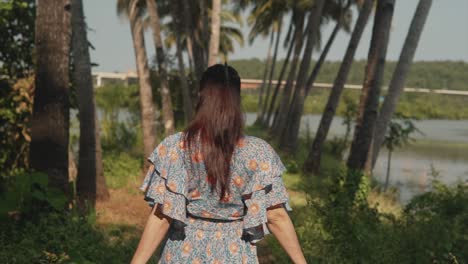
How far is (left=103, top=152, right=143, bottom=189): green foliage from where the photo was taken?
1199cm

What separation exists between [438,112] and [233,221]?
349 feet

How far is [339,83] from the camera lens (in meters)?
16.0

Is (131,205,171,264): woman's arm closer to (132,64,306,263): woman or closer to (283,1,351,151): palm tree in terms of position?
(132,64,306,263): woman

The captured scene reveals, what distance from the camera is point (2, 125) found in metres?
9.05

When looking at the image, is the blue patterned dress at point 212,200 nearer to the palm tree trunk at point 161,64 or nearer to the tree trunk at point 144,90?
the tree trunk at point 144,90

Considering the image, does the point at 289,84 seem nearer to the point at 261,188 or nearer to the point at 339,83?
the point at 339,83

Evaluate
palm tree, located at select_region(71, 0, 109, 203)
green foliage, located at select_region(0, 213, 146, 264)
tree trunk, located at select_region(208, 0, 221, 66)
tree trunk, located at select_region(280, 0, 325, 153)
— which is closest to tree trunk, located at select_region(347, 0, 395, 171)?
tree trunk, located at select_region(208, 0, 221, 66)

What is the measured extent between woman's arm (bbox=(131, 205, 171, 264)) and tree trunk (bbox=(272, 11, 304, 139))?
2292 cm

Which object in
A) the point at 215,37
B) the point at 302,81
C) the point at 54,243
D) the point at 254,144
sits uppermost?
the point at 215,37

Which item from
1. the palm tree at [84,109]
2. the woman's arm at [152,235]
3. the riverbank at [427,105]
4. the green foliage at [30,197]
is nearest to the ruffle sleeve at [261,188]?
the woman's arm at [152,235]

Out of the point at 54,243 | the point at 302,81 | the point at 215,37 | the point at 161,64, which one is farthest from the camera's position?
the point at 302,81

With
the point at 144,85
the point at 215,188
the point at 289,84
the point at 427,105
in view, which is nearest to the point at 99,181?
the point at 144,85

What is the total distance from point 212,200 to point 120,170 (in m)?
10.9

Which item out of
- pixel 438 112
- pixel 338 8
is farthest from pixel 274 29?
pixel 438 112
